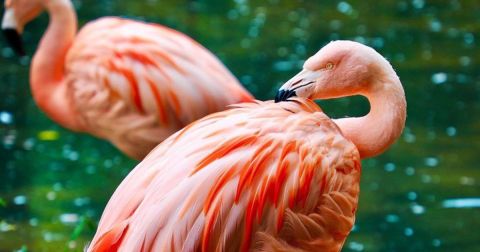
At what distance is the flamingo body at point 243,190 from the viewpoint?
8.74 ft

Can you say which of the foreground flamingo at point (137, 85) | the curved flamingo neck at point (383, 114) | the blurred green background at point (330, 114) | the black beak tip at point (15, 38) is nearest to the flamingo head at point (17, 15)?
the black beak tip at point (15, 38)

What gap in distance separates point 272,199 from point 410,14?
714 centimetres

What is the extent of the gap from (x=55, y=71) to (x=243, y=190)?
263cm

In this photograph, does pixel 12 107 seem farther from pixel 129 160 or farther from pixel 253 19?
pixel 253 19

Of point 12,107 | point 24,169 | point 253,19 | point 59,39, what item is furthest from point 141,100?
point 253,19

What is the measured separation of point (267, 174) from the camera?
2.77 meters

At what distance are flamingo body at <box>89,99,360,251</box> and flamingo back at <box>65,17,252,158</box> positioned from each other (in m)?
1.56

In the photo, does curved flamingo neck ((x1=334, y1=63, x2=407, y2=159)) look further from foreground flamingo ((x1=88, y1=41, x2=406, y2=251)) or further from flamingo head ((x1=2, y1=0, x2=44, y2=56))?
flamingo head ((x1=2, y1=0, x2=44, y2=56))

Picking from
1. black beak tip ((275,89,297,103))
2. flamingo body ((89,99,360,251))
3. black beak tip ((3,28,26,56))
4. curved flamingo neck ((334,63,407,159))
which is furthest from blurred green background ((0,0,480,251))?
curved flamingo neck ((334,63,407,159))

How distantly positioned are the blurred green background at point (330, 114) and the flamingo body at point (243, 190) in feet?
3.06

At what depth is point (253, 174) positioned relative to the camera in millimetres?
2756

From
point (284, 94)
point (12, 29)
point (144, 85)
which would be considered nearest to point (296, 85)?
point (284, 94)

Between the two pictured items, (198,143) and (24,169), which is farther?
(24,169)

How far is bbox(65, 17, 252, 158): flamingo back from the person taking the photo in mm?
4570
